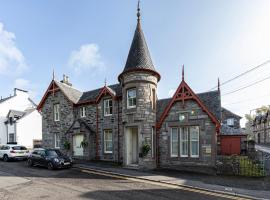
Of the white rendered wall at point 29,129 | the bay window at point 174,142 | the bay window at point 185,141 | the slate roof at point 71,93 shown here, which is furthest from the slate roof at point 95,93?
the white rendered wall at point 29,129

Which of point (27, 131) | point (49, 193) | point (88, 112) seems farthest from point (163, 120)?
point (27, 131)

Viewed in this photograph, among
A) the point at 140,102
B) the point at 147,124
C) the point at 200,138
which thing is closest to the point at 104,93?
the point at 140,102

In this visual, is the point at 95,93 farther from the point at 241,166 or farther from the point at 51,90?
the point at 241,166

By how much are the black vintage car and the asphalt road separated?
2.67 metres

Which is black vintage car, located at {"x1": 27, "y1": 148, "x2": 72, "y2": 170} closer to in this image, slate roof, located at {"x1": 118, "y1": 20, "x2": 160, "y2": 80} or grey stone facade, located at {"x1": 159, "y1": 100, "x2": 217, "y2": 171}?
grey stone facade, located at {"x1": 159, "y1": 100, "x2": 217, "y2": 171}

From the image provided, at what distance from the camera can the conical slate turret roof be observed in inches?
642

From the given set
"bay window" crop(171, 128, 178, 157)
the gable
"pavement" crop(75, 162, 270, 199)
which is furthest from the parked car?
"bay window" crop(171, 128, 178, 157)

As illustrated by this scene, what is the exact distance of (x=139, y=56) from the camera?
16812 millimetres

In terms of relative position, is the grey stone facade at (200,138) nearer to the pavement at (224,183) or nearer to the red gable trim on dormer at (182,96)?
the red gable trim on dormer at (182,96)

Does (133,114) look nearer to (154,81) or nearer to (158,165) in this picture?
Result: (154,81)

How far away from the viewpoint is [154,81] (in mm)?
17000

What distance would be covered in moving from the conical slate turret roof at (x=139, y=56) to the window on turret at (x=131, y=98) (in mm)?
1628

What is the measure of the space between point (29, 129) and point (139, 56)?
24964 mm

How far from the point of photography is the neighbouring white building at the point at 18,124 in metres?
31.8
